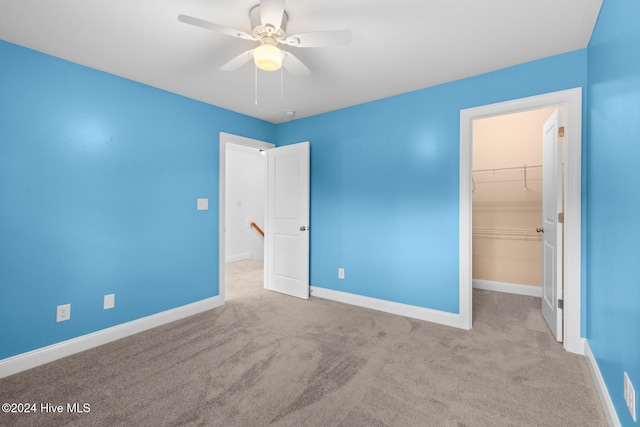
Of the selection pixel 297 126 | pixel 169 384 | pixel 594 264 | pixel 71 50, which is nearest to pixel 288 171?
pixel 297 126

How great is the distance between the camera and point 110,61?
246cm

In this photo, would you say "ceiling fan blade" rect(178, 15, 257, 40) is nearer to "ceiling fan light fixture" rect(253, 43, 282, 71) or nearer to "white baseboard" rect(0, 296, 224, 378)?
"ceiling fan light fixture" rect(253, 43, 282, 71)

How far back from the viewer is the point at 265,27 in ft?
5.55

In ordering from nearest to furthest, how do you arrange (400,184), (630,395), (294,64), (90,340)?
(630,395) < (294,64) < (90,340) < (400,184)

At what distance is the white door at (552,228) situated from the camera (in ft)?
8.24

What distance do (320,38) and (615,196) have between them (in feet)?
6.11

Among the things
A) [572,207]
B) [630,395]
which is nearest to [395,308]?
[572,207]

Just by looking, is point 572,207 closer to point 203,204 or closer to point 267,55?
point 267,55

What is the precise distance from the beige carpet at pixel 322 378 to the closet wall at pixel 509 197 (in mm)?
1228

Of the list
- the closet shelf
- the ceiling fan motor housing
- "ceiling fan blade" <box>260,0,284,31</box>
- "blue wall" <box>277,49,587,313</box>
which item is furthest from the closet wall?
"ceiling fan blade" <box>260,0,284,31</box>

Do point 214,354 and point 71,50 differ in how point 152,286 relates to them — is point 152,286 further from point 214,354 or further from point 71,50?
point 71,50

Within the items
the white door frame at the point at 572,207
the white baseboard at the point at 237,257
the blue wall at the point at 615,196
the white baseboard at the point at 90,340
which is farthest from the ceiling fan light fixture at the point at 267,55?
the white baseboard at the point at 237,257

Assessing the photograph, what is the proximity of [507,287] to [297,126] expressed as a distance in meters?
3.71

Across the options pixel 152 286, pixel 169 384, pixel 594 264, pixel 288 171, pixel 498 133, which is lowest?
pixel 169 384
